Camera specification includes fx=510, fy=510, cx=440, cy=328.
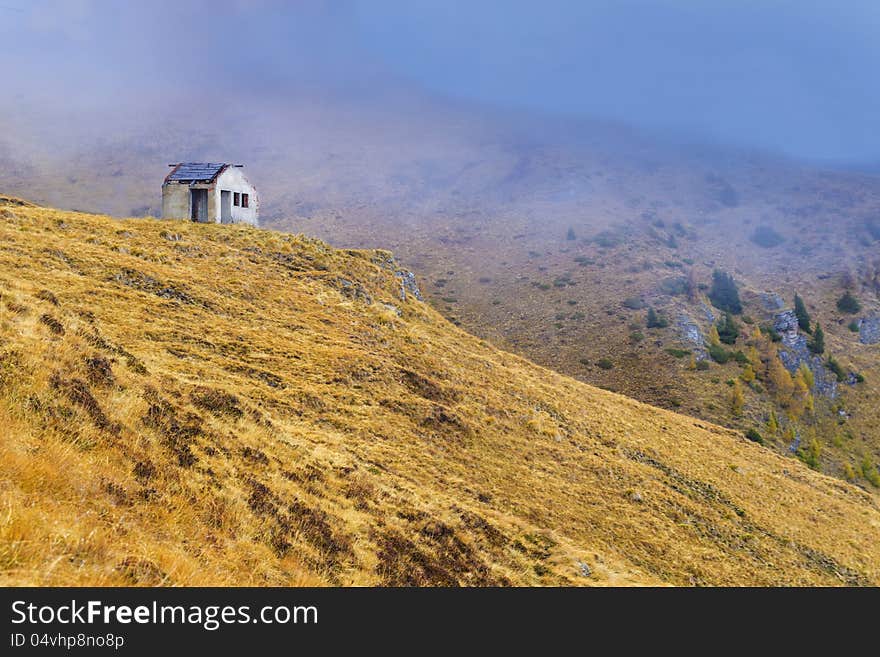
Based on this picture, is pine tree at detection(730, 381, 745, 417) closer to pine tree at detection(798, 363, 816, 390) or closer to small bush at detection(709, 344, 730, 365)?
small bush at detection(709, 344, 730, 365)

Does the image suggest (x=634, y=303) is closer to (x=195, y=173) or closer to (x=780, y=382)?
(x=780, y=382)

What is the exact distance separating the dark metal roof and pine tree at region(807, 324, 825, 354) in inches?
A: 2746

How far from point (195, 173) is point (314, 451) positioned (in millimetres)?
35079

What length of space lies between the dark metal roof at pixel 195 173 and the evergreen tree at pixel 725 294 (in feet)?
220

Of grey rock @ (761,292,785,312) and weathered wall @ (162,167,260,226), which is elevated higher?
weathered wall @ (162,167,260,226)

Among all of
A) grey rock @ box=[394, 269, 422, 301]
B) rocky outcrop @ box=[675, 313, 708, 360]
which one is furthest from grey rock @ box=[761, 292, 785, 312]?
grey rock @ box=[394, 269, 422, 301]

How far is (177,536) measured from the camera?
24.3 feet

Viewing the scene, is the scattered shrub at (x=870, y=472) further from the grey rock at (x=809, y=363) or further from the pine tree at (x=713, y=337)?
the pine tree at (x=713, y=337)

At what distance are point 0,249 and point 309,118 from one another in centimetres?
16289

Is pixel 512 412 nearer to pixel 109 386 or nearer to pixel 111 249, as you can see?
pixel 109 386

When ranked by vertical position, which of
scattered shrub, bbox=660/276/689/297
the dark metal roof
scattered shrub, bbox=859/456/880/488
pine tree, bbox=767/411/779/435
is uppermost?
the dark metal roof

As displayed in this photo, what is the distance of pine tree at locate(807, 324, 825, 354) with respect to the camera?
6366 cm

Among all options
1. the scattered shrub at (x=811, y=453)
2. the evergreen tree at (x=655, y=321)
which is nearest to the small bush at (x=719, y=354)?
the evergreen tree at (x=655, y=321)
